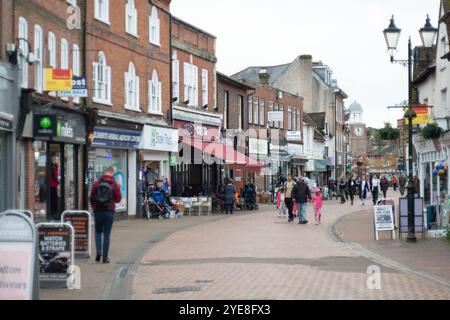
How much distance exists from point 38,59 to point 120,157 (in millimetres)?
8899

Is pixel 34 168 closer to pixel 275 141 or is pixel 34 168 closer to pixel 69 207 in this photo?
pixel 69 207

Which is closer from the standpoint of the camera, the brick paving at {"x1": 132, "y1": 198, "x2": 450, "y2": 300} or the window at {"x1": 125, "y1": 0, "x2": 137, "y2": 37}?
the brick paving at {"x1": 132, "y1": 198, "x2": 450, "y2": 300}

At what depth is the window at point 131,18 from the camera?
31555 mm

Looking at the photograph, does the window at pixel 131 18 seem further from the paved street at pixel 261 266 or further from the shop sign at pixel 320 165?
the shop sign at pixel 320 165

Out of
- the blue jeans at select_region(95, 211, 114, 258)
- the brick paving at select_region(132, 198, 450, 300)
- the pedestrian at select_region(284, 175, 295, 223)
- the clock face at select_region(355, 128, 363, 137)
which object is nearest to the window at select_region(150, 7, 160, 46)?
the pedestrian at select_region(284, 175, 295, 223)

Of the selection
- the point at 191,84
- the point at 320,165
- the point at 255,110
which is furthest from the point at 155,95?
the point at 320,165

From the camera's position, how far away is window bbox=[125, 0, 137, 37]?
3155 centimetres

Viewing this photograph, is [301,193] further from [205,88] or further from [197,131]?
[205,88]

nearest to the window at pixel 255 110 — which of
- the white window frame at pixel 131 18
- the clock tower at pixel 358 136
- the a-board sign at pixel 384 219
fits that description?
the white window frame at pixel 131 18

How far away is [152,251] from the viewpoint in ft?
60.2

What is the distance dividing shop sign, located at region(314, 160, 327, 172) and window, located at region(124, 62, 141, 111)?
41.0 meters

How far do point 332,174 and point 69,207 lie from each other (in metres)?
59.6

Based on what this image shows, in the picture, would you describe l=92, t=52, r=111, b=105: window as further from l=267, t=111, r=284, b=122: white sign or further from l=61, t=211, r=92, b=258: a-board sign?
l=267, t=111, r=284, b=122: white sign

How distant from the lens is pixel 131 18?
32.0m
